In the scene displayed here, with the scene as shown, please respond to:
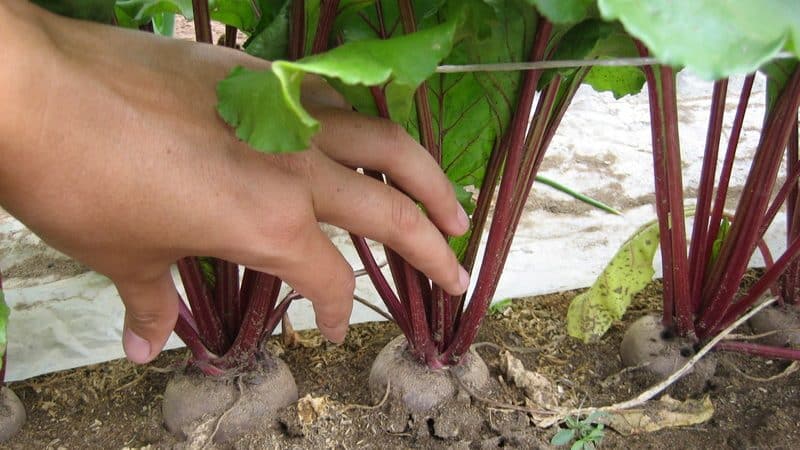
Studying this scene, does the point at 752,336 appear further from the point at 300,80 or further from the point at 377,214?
the point at 300,80

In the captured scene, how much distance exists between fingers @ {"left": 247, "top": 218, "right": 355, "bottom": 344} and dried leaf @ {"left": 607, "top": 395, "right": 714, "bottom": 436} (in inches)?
19.6

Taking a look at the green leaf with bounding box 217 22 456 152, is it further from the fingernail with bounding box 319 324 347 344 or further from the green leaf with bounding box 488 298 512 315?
the green leaf with bounding box 488 298 512 315

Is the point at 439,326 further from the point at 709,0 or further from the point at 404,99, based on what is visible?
the point at 709,0

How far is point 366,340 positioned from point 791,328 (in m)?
0.79

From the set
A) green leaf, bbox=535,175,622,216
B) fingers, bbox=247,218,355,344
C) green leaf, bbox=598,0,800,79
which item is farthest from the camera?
green leaf, bbox=535,175,622,216

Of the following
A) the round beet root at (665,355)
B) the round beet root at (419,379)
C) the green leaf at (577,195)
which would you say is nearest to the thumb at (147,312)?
the round beet root at (419,379)

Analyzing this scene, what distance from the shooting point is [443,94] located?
108cm

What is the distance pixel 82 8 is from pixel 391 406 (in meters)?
0.71

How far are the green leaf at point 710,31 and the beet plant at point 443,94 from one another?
0.10 metres

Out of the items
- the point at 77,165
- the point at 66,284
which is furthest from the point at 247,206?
the point at 66,284

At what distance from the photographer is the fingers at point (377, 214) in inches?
32.4

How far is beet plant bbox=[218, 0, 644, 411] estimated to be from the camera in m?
0.68

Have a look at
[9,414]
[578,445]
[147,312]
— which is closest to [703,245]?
[578,445]

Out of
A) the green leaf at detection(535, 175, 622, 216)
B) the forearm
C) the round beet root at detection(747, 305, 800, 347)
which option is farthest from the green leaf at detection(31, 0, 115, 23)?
the green leaf at detection(535, 175, 622, 216)
